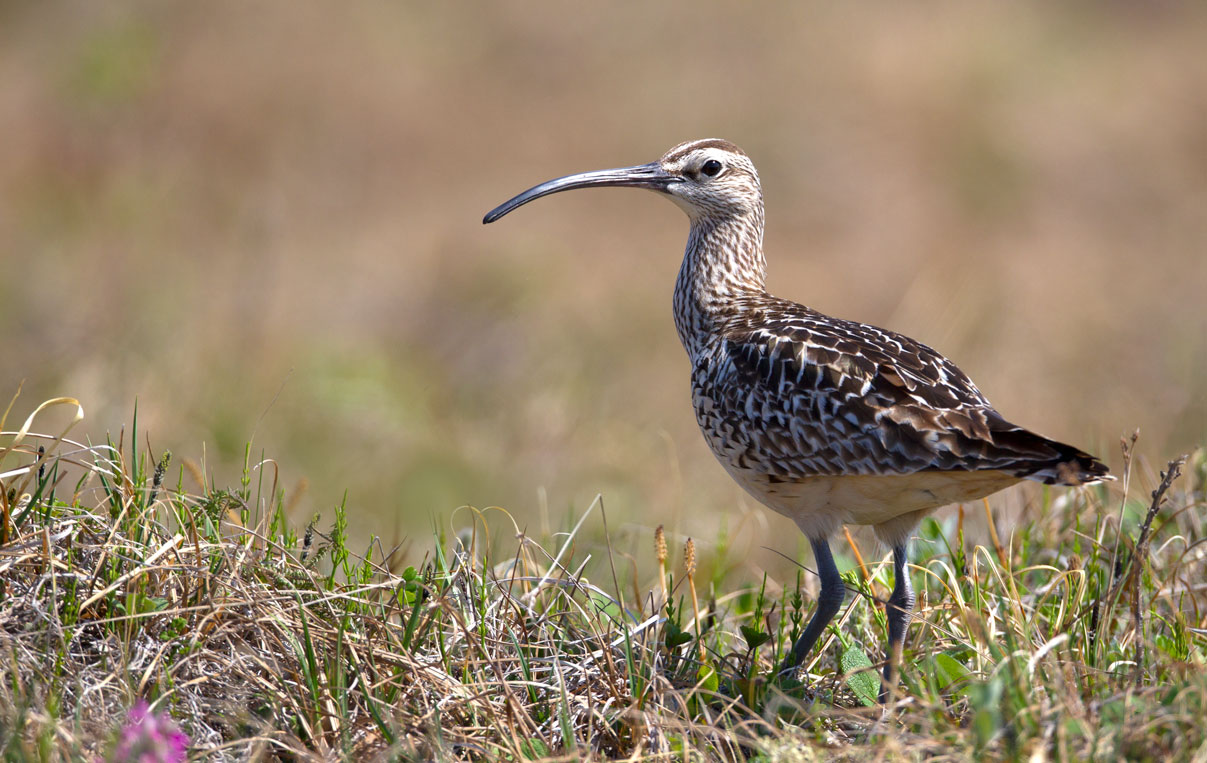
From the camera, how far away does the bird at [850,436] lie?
412cm

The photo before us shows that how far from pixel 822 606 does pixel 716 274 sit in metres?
1.90

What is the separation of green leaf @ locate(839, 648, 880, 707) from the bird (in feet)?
0.16

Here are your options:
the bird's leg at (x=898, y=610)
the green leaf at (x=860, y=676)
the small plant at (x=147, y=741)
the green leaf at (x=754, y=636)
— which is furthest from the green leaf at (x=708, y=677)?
the small plant at (x=147, y=741)

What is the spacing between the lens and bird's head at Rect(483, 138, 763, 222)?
5.88 meters

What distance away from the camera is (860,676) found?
4070 mm

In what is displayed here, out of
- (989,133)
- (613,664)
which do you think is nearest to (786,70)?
(989,133)

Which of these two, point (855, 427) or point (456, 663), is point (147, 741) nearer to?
point (456, 663)

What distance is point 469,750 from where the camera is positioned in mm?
3504

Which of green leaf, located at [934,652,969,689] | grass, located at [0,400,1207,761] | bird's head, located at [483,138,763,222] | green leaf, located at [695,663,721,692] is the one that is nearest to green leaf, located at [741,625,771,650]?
grass, located at [0,400,1207,761]

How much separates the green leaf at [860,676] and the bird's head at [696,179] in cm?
244

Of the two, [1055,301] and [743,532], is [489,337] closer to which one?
[743,532]

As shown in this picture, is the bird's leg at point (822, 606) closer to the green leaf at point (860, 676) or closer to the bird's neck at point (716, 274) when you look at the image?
the green leaf at point (860, 676)

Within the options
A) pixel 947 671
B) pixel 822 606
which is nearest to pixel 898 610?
pixel 822 606

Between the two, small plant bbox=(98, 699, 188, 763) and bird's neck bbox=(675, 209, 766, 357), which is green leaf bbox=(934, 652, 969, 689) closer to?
bird's neck bbox=(675, 209, 766, 357)
